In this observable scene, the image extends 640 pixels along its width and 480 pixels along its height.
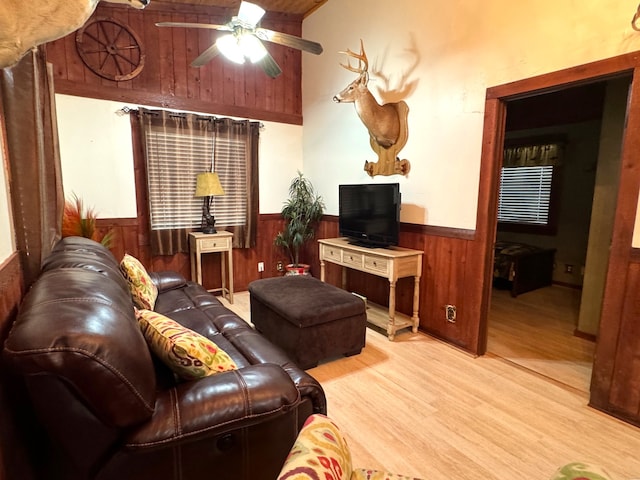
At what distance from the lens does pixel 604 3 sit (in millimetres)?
1964

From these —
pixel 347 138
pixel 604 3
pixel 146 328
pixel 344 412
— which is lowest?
pixel 344 412

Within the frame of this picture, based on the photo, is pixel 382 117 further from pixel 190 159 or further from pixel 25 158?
pixel 25 158

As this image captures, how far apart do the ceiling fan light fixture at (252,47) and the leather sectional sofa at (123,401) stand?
1864 mm

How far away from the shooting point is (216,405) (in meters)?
1.10

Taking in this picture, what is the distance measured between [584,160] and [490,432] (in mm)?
4313

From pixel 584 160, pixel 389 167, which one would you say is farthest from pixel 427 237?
pixel 584 160

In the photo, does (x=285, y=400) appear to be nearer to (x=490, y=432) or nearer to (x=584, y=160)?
(x=490, y=432)

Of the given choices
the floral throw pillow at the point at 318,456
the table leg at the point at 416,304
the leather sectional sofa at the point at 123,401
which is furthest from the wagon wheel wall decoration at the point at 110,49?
the floral throw pillow at the point at 318,456

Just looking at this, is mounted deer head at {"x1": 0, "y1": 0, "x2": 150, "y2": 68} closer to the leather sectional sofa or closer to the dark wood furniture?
the leather sectional sofa

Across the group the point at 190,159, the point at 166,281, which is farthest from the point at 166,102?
the point at 166,281

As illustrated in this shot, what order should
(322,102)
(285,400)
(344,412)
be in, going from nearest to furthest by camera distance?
(285,400) < (344,412) < (322,102)

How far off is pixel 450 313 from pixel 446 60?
2176 millimetres

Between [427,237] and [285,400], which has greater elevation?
[427,237]

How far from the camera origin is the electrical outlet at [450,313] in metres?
2.97
